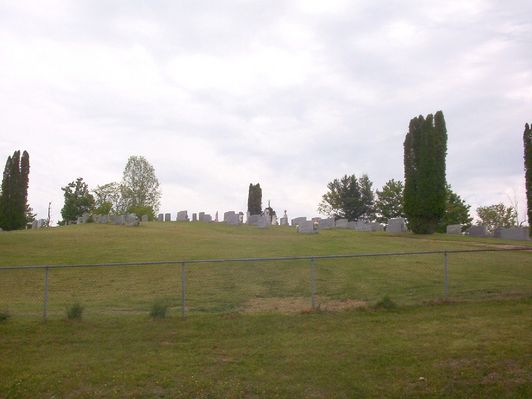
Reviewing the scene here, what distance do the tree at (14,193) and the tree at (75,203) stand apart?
986 inches

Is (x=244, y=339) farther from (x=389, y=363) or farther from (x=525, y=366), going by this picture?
(x=525, y=366)

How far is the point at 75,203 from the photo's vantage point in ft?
256

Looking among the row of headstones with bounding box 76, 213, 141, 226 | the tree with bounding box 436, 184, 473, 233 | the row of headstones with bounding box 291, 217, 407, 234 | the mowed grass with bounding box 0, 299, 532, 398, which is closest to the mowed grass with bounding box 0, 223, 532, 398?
the mowed grass with bounding box 0, 299, 532, 398

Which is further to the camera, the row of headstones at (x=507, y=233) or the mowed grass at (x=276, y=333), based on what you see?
the row of headstones at (x=507, y=233)

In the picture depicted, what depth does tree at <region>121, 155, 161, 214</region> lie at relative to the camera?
8425 centimetres

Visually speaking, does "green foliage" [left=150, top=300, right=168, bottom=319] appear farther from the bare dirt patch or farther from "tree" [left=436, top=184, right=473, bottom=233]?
"tree" [left=436, top=184, right=473, bottom=233]

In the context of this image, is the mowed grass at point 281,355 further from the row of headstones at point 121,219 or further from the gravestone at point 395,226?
the row of headstones at point 121,219

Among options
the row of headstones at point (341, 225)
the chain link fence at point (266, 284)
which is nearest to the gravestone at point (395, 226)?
the row of headstones at point (341, 225)

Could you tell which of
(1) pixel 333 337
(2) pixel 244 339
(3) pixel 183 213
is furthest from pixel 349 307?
(3) pixel 183 213

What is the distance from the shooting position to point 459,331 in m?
10.7

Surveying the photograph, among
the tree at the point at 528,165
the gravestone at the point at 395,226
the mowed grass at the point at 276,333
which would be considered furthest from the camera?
the gravestone at the point at 395,226

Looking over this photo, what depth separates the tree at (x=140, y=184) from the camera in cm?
8425

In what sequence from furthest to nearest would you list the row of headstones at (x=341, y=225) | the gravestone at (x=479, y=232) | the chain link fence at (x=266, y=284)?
the gravestone at (x=479, y=232)
the row of headstones at (x=341, y=225)
the chain link fence at (x=266, y=284)

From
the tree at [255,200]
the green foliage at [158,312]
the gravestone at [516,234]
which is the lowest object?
the green foliage at [158,312]
